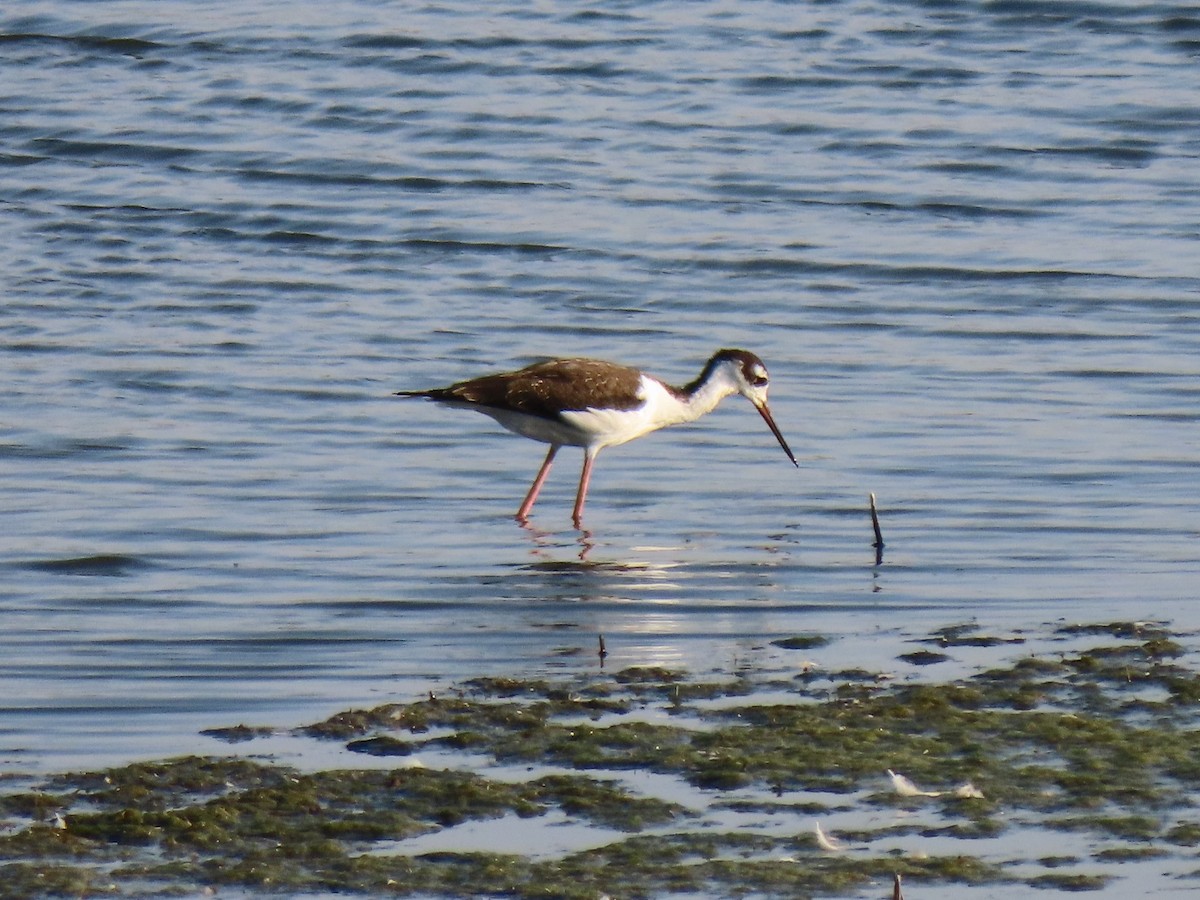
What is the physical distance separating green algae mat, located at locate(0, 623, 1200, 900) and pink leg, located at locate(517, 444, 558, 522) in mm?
3282

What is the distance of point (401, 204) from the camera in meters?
18.2

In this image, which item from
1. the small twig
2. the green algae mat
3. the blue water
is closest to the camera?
the green algae mat

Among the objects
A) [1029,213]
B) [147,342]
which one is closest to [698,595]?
[147,342]

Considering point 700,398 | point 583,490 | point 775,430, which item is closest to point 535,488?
point 583,490

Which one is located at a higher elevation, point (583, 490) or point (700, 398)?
point (700, 398)

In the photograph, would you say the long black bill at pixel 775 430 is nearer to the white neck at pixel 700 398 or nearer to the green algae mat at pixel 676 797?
the white neck at pixel 700 398

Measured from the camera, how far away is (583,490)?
35.1 ft

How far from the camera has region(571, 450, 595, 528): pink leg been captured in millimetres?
10507

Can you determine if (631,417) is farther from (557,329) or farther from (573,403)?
(557,329)

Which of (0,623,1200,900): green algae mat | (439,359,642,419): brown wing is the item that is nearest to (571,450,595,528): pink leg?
(439,359,642,419): brown wing

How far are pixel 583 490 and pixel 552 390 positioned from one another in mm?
510

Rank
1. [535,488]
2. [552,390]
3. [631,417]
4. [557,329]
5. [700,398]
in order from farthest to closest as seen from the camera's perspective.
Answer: [557,329] → [700,398] → [631,417] → [552,390] → [535,488]

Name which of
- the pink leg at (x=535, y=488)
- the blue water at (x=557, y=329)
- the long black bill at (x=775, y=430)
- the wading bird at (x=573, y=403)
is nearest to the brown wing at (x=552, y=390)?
the wading bird at (x=573, y=403)

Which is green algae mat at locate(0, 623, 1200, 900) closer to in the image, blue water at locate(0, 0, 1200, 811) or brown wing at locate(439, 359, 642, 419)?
blue water at locate(0, 0, 1200, 811)
